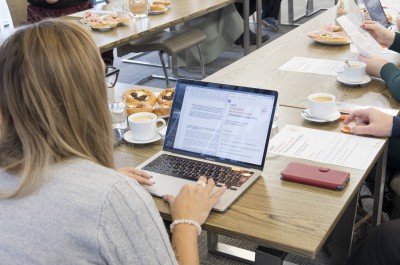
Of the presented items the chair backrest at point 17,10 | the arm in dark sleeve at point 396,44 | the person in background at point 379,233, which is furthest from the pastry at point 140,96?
the chair backrest at point 17,10

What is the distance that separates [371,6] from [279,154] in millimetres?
1535

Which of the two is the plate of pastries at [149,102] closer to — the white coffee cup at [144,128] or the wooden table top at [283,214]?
the white coffee cup at [144,128]

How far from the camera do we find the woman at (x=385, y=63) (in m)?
1.88

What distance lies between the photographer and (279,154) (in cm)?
149

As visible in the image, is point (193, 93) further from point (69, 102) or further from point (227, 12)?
point (227, 12)

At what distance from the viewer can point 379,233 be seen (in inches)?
60.1

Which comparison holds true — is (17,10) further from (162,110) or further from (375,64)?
(375,64)

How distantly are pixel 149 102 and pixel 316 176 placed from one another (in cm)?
72

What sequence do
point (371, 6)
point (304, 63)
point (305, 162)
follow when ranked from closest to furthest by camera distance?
point (305, 162)
point (304, 63)
point (371, 6)

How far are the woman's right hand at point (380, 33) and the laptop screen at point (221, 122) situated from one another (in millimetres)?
1138

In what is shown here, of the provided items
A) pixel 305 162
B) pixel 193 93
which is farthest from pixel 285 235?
pixel 193 93

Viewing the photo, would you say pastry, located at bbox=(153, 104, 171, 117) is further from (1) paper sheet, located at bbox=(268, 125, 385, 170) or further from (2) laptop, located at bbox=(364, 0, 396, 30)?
(2) laptop, located at bbox=(364, 0, 396, 30)

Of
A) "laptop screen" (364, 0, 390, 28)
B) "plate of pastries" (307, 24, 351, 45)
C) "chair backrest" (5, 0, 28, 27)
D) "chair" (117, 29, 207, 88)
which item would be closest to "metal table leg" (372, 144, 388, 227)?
"plate of pastries" (307, 24, 351, 45)

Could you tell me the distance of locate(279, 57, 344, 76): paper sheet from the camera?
2.19m
